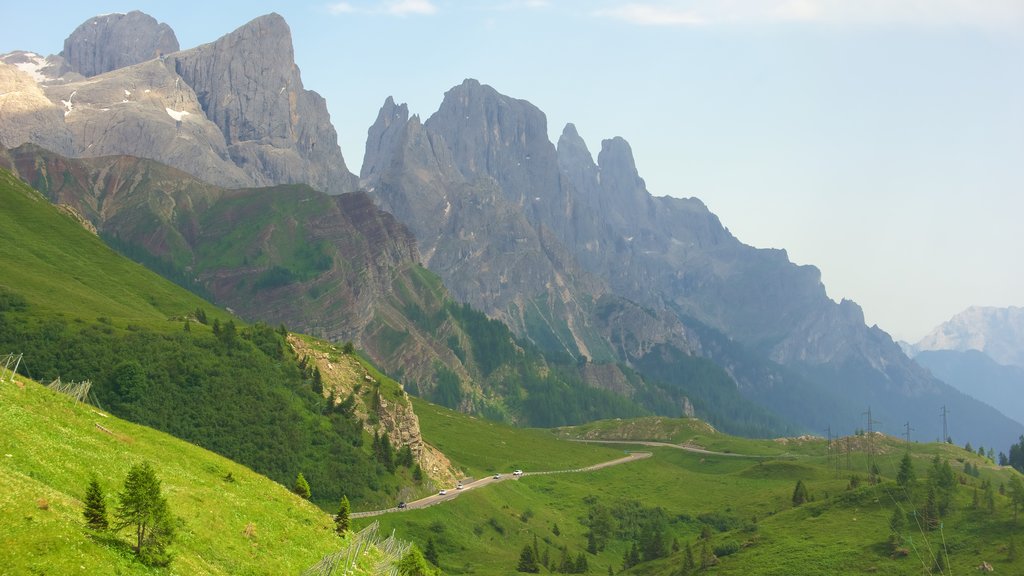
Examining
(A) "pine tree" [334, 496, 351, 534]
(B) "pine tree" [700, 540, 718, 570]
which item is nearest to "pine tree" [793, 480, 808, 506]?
(B) "pine tree" [700, 540, 718, 570]

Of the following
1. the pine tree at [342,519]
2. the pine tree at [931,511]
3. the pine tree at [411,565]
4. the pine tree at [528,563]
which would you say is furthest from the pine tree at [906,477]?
the pine tree at [342,519]

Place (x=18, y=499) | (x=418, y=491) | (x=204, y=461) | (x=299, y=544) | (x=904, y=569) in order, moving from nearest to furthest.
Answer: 1. (x=18, y=499)
2. (x=299, y=544)
3. (x=204, y=461)
4. (x=904, y=569)
5. (x=418, y=491)

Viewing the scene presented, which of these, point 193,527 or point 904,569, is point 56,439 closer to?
point 193,527

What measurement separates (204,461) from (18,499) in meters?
36.7

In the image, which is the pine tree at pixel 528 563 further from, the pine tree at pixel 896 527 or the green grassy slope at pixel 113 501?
the green grassy slope at pixel 113 501

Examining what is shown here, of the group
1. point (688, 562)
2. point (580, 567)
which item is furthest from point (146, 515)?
point (580, 567)

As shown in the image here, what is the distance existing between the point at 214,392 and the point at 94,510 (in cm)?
12631

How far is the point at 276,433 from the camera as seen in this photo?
16775cm

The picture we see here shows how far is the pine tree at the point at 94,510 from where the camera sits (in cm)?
4788

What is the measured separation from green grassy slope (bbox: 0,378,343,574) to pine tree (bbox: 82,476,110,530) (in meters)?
0.61

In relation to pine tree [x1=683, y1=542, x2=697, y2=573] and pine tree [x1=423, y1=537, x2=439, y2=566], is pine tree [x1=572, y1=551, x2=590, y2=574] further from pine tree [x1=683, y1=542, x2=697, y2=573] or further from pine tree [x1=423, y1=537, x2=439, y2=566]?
pine tree [x1=423, y1=537, x2=439, y2=566]

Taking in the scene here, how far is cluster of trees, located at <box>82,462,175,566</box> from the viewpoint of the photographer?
47688mm

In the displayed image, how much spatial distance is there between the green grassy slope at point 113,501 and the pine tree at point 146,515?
822mm

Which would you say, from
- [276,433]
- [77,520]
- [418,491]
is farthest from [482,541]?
[77,520]
